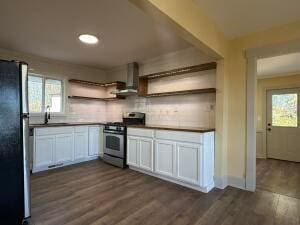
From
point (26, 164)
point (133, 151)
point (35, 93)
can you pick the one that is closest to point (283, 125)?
point (133, 151)

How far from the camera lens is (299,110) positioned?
14.8 ft

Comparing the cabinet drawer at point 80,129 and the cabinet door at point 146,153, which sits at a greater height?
the cabinet drawer at point 80,129

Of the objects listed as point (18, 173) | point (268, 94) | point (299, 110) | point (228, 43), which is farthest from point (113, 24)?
point (299, 110)

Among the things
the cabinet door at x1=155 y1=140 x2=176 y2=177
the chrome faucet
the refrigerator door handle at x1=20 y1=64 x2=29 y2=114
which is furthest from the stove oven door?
the refrigerator door handle at x1=20 y1=64 x2=29 y2=114

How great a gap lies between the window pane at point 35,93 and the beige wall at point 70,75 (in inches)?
6.6

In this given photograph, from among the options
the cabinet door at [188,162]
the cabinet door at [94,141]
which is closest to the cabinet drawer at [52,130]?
the cabinet door at [94,141]

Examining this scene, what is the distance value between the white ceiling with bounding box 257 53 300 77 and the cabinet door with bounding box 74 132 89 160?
4.15 metres

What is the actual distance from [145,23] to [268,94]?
4.14m

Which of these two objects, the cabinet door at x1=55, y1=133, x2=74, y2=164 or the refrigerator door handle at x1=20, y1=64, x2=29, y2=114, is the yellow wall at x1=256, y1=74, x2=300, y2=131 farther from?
the refrigerator door handle at x1=20, y1=64, x2=29, y2=114

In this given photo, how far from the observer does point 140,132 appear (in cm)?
352

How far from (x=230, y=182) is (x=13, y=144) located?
3.04m

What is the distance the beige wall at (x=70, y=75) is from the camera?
3.99m

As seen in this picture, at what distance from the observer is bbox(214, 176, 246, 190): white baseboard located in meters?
2.87

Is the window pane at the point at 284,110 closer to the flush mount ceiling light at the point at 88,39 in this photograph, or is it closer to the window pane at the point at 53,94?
the flush mount ceiling light at the point at 88,39
